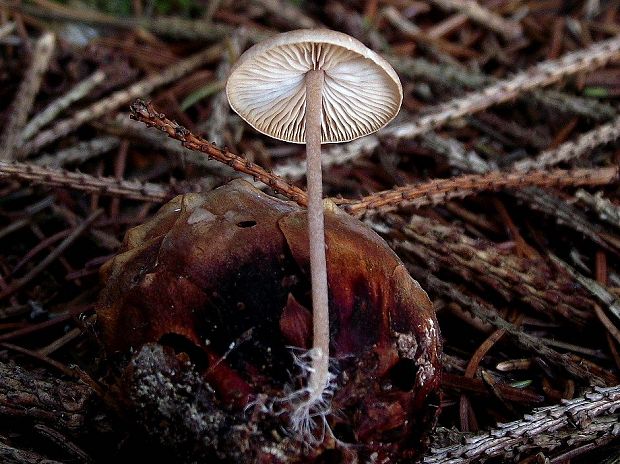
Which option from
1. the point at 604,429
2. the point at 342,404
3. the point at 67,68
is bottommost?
the point at 604,429

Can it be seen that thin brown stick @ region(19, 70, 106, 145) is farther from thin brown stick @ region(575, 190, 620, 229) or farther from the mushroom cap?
thin brown stick @ region(575, 190, 620, 229)

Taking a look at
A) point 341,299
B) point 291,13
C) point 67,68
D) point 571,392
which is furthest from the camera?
point 291,13

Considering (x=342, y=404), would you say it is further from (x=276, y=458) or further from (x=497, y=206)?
(x=497, y=206)

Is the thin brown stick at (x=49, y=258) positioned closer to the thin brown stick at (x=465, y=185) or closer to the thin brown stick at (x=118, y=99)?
the thin brown stick at (x=118, y=99)

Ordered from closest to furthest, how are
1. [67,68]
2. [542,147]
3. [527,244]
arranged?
1. [527,244]
2. [542,147]
3. [67,68]

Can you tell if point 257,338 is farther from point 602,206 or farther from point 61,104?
point 61,104

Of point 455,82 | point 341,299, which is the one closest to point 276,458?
point 341,299

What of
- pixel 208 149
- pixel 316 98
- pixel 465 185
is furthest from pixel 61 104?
pixel 465 185

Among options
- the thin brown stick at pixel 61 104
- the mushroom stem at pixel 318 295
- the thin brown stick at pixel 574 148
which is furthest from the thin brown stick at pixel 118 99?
the thin brown stick at pixel 574 148

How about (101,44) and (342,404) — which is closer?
(342,404)
